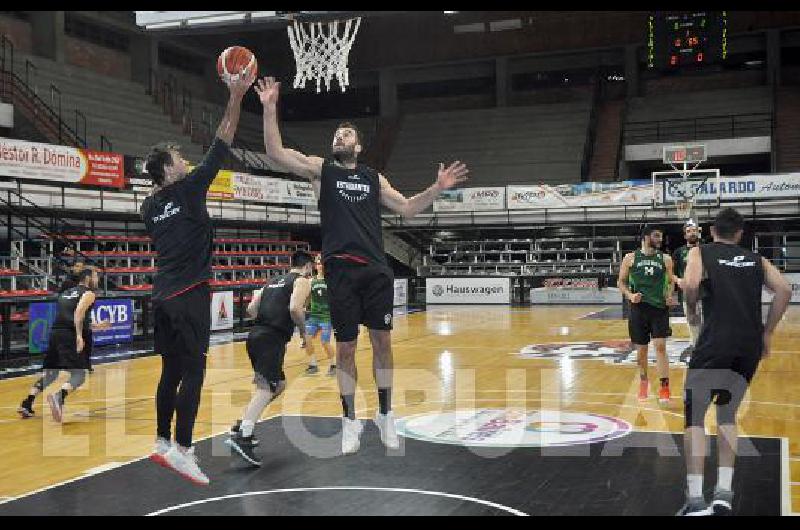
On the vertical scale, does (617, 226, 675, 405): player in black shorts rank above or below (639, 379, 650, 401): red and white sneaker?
above

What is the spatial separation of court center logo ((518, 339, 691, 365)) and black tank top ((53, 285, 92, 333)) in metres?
7.60

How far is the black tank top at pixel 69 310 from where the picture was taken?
9.62 meters

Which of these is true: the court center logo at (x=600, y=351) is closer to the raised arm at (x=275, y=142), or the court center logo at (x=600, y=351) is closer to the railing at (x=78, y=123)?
the raised arm at (x=275, y=142)

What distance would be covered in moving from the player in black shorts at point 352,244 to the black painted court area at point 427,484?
487mm

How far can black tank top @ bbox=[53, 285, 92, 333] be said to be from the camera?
962cm

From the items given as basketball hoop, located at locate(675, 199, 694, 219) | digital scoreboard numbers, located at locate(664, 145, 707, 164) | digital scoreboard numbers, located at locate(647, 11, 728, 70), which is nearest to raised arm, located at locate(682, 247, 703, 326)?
basketball hoop, located at locate(675, 199, 694, 219)

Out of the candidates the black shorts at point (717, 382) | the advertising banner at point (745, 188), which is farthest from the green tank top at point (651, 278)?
the advertising banner at point (745, 188)

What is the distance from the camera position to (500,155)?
34.9 m

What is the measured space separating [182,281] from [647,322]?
6.40m

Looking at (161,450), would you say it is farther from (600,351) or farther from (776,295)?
(600,351)

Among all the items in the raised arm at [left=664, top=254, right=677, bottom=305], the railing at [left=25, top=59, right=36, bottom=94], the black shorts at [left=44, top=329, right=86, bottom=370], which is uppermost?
the railing at [left=25, top=59, right=36, bottom=94]

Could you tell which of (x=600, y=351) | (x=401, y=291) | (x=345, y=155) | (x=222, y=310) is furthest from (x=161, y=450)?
(x=401, y=291)

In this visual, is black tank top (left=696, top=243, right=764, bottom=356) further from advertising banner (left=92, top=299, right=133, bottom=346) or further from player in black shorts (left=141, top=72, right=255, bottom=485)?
advertising banner (left=92, top=299, right=133, bottom=346)
